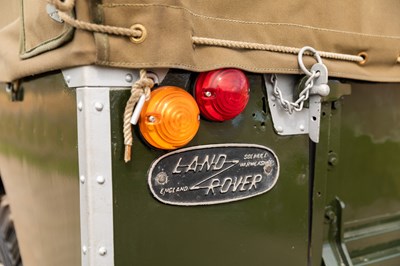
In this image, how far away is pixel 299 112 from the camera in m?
1.47

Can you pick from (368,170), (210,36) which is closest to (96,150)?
(210,36)

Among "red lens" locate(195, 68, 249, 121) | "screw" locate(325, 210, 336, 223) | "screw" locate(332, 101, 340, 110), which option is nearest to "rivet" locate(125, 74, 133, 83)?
"red lens" locate(195, 68, 249, 121)

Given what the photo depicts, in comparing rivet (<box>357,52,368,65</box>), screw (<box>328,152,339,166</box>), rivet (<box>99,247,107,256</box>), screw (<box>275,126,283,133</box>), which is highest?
rivet (<box>357,52,368,65</box>)

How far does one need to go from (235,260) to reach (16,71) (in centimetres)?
96

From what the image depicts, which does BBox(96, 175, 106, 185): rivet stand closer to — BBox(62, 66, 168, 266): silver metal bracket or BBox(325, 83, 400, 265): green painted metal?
BBox(62, 66, 168, 266): silver metal bracket

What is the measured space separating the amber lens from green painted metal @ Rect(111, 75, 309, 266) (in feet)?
0.16

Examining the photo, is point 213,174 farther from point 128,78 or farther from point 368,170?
point 368,170

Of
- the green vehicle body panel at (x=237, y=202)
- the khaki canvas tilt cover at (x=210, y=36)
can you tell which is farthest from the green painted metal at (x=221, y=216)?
the khaki canvas tilt cover at (x=210, y=36)

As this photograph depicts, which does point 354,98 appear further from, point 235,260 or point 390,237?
point 235,260

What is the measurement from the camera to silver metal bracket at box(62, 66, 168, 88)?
1.12 meters

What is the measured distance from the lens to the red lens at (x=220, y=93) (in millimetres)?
1245

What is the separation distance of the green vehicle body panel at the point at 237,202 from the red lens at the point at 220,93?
4 centimetres

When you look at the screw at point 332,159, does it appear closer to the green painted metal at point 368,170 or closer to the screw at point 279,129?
the green painted metal at point 368,170

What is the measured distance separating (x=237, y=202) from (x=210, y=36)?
508 millimetres
